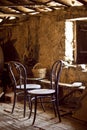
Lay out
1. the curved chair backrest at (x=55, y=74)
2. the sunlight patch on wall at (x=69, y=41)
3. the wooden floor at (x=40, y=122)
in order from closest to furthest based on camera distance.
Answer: the wooden floor at (x=40, y=122), the curved chair backrest at (x=55, y=74), the sunlight patch on wall at (x=69, y=41)

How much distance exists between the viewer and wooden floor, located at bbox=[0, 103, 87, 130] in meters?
3.96

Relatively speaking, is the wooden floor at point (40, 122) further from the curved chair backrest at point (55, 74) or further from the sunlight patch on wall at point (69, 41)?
the sunlight patch on wall at point (69, 41)

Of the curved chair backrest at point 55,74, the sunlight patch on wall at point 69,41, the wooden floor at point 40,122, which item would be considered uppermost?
the sunlight patch on wall at point 69,41

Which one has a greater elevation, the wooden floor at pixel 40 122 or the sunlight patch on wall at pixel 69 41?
the sunlight patch on wall at pixel 69 41

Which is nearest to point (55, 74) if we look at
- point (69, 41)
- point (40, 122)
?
point (40, 122)

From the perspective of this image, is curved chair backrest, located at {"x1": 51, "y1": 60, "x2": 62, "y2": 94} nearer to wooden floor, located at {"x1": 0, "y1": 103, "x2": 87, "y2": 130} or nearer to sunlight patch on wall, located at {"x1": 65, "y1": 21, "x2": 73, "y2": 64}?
wooden floor, located at {"x1": 0, "y1": 103, "x2": 87, "y2": 130}

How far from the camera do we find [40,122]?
13.9 feet

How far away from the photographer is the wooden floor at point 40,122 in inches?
156

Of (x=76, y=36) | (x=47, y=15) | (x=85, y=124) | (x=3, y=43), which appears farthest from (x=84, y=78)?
(x=3, y=43)

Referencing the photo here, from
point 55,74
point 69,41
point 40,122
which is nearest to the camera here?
point 40,122

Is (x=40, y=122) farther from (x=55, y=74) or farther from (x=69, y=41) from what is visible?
(x=69, y=41)

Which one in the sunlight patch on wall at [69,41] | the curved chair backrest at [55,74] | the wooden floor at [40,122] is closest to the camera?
the wooden floor at [40,122]

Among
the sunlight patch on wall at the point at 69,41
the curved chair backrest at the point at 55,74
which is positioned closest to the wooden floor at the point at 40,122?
the curved chair backrest at the point at 55,74

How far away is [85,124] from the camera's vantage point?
407 centimetres
